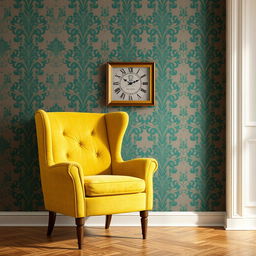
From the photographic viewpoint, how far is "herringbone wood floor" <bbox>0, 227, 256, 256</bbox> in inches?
119

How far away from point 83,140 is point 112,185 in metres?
0.73

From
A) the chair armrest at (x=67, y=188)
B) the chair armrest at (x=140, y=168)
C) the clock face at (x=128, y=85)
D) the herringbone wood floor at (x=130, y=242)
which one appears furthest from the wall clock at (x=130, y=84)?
the herringbone wood floor at (x=130, y=242)

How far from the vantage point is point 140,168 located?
352 centimetres

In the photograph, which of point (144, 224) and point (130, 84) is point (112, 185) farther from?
point (130, 84)

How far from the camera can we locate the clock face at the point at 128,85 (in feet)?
13.3

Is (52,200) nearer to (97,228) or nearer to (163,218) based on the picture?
(97,228)

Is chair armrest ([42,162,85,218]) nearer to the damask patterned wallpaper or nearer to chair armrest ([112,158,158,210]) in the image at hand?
chair armrest ([112,158,158,210])

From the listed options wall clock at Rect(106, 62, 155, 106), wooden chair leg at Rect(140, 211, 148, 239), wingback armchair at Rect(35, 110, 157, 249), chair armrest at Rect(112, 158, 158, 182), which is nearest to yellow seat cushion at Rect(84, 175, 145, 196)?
wingback armchair at Rect(35, 110, 157, 249)

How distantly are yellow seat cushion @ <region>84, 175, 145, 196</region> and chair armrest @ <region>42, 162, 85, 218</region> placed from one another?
0.07m

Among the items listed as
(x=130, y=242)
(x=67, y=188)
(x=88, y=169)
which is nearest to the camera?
(x=67, y=188)

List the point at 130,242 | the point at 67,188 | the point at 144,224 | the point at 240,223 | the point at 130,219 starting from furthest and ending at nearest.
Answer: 1. the point at 130,219
2. the point at 240,223
3. the point at 144,224
4. the point at 130,242
5. the point at 67,188

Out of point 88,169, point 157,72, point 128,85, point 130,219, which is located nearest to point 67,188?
point 88,169

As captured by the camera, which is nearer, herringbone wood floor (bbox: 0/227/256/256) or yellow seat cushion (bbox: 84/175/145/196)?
herringbone wood floor (bbox: 0/227/256/256)

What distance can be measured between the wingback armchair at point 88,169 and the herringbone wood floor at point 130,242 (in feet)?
0.46
